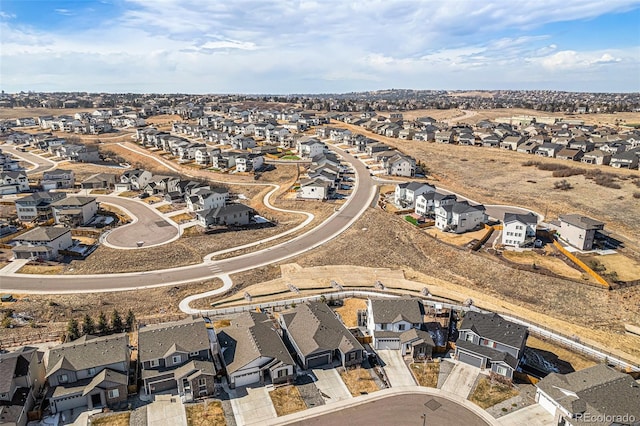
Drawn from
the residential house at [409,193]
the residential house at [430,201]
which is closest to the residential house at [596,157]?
the residential house at [409,193]

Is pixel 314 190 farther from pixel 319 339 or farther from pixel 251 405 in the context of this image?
pixel 251 405

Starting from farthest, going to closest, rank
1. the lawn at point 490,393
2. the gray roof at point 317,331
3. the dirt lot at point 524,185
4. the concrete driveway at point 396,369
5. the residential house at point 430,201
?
1. the dirt lot at point 524,185
2. the residential house at point 430,201
3. the gray roof at point 317,331
4. the concrete driveway at point 396,369
5. the lawn at point 490,393

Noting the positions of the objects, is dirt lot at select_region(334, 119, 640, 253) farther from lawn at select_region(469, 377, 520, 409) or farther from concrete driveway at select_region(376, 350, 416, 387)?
concrete driveway at select_region(376, 350, 416, 387)

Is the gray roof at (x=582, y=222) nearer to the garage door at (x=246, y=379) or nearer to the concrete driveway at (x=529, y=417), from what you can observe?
the concrete driveway at (x=529, y=417)

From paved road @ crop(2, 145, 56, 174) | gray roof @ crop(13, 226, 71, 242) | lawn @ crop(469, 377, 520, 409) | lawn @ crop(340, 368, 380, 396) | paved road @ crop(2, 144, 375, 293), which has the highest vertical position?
paved road @ crop(2, 145, 56, 174)

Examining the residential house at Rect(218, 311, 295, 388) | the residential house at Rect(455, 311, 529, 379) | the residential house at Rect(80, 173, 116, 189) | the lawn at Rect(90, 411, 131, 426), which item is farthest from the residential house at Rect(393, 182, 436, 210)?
the residential house at Rect(80, 173, 116, 189)

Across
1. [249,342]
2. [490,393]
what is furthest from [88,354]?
[490,393]
